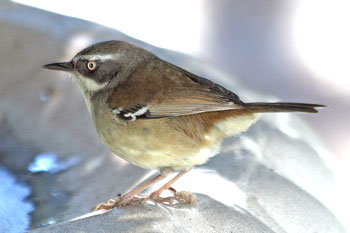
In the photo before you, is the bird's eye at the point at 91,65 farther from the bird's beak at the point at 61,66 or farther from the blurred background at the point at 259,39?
the blurred background at the point at 259,39

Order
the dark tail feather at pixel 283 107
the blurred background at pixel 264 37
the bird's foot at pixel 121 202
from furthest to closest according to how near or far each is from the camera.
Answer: the blurred background at pixel 264 37
the bird's foot at pixel 121 202
the dark tail feather at pixel 283 107

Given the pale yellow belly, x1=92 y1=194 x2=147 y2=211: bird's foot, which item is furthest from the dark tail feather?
x1=92 y1=194 x2=147 y2=211: bird's foot

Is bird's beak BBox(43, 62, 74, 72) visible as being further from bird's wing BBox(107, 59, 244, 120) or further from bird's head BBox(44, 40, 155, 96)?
bird's wing BBox(107, 59, 244, 120)

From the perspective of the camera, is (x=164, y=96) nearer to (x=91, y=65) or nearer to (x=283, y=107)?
(x=91, y=65)

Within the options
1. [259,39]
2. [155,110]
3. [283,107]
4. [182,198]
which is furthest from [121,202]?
[259,39]

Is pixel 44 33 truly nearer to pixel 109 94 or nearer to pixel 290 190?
pixel 109 94

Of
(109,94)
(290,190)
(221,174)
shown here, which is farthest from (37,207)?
(290,190)

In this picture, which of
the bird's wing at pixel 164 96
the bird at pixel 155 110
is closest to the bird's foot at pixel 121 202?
the bird at pixel 155 110
